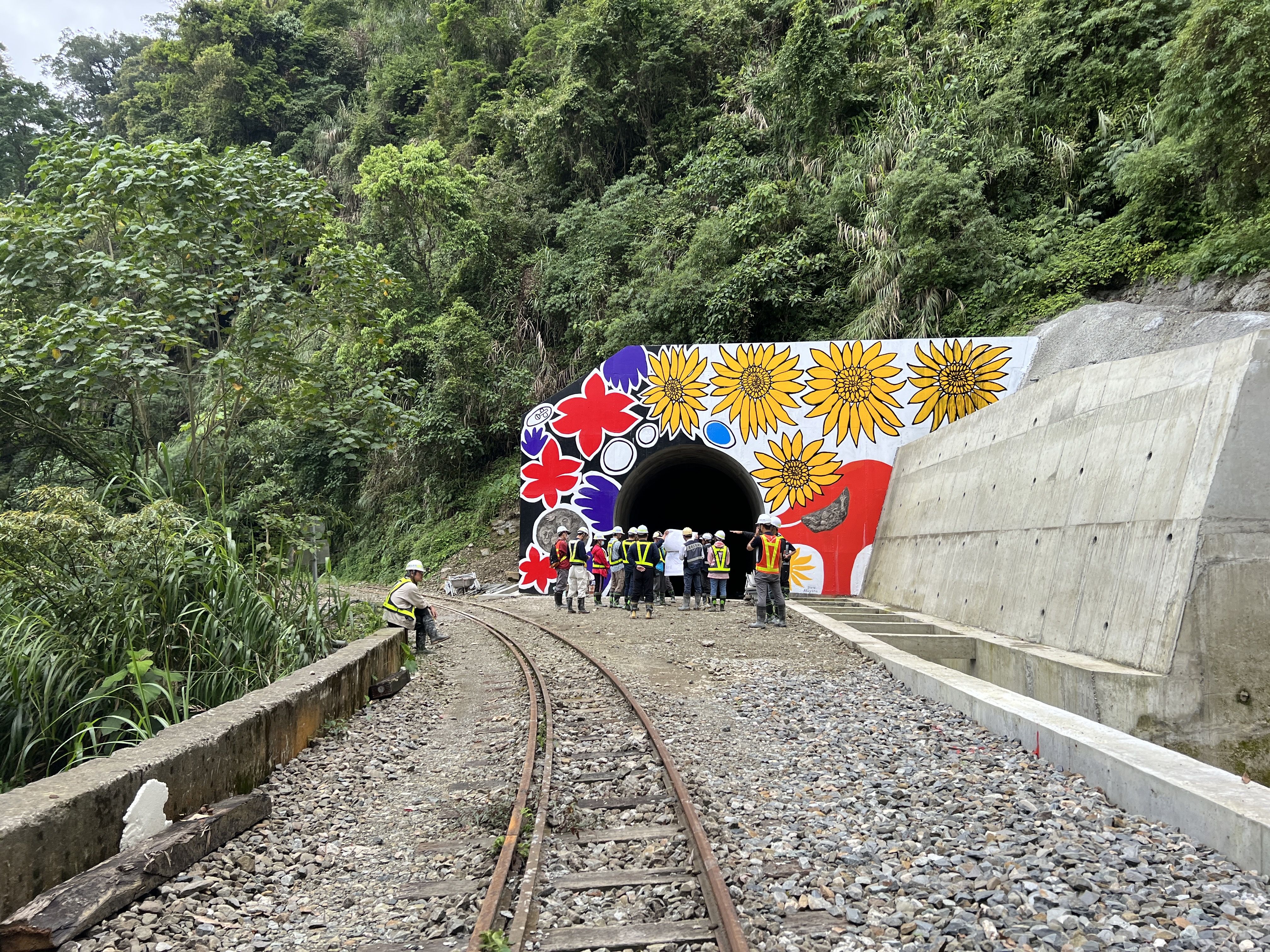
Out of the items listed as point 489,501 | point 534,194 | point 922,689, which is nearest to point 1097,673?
point 922,689

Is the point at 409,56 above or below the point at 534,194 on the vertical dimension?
above

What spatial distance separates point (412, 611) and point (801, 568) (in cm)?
930

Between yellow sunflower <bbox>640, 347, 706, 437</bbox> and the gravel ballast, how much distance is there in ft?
37.5

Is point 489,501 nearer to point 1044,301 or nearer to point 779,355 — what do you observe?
point 779,355

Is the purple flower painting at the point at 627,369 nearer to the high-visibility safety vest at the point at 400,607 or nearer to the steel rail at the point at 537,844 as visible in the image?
the high-visibility safety vest at the point at 400,607

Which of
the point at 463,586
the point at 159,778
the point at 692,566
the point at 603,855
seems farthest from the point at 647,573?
the point at 159,778

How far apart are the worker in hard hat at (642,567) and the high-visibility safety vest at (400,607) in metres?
5.11

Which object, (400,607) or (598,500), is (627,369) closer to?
(598,500)

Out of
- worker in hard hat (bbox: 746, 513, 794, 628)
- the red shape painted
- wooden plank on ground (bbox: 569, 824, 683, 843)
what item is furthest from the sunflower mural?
wooden plank on ground (bbox: 569, 824, 683, 843)

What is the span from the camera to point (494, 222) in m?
27.9

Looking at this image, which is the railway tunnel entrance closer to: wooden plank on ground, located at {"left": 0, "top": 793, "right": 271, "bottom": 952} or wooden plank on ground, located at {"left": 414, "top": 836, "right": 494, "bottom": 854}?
wooden plank on ground, located at {"left": 414, "top": 836, "right": 494, "bottom": 854}

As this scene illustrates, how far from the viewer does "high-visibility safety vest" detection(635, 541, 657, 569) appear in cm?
1555

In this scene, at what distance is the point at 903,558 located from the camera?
15.0 m

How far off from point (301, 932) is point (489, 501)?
2102cm
